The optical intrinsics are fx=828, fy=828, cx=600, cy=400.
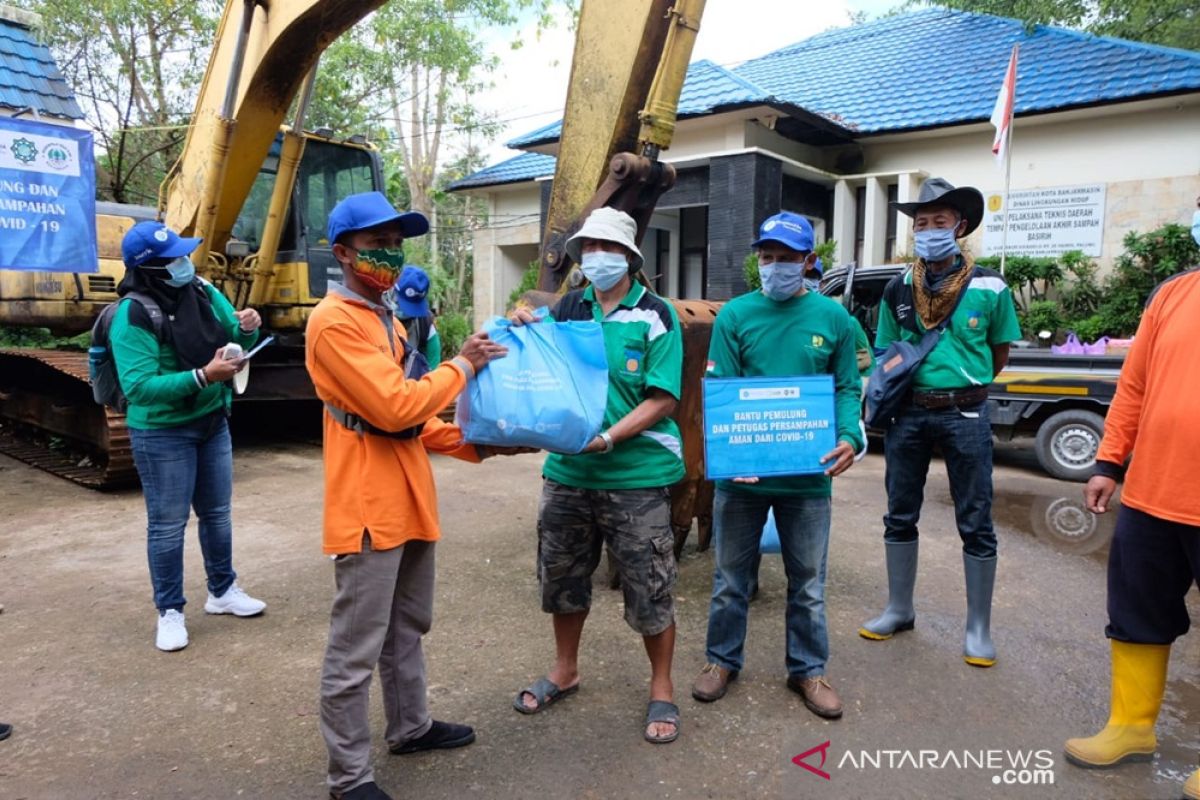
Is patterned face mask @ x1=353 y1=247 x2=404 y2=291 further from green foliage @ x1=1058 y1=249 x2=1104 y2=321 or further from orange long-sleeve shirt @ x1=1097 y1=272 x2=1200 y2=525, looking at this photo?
green foliage @ x1=1058 y1=249 x2=1104 y2=321

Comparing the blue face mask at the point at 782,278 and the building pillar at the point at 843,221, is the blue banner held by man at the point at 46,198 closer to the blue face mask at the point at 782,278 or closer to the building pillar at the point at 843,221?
the blue face mask at the point at 782,278

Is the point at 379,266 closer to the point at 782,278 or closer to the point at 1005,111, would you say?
the point at 782,278

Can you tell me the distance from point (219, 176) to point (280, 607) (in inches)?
159

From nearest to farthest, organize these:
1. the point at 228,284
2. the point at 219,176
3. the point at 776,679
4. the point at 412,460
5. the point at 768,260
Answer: the point at 412,460 → the point at 768,260 → the point at 776,679 → the point at 219,176 → the point at 228,284

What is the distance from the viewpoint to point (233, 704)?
3287mm

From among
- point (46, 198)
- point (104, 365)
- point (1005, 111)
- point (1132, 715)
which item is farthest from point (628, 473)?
point (1005, 111)

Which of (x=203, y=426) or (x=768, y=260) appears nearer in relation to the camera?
(x=768, y=260)

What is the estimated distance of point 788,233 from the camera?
10.4ft

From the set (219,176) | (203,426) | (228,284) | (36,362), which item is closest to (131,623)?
(203,426)

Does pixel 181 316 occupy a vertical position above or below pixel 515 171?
below

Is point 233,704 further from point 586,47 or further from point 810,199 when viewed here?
point 810,199

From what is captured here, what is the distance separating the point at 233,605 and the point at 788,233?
3242 mm

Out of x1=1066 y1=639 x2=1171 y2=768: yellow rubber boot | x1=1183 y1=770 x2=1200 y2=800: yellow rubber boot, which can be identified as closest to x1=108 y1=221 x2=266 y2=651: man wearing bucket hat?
x1=1066 y1=639 x2=1171 y2=768: yellow rubber boot

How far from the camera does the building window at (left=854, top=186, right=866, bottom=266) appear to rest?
14006 mm
